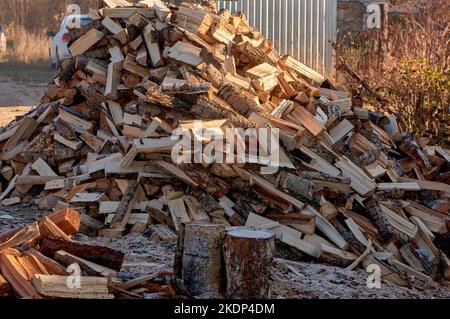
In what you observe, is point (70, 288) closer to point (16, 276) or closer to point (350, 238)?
point (16, 276)

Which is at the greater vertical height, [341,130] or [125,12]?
[125,12]

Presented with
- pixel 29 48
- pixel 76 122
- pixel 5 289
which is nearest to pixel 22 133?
pixel 76 122

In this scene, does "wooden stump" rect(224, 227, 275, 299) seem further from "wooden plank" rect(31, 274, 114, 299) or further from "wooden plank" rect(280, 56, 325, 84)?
"wooden plank" rect(280, 56, 325, 84)

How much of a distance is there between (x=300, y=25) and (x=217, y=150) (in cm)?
779

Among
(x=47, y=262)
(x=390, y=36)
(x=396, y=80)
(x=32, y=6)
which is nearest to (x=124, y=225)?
(x=47, y=262)

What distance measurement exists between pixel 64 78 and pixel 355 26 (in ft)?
39.7

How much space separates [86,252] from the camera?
4746 mm

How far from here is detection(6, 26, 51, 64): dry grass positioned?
23.2 m

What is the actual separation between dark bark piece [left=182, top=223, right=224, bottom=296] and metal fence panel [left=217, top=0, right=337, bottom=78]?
9.22 m

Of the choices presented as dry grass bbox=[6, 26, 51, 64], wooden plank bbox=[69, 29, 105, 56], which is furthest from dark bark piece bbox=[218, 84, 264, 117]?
dry grass bbox=[6, 26, 51, 64]

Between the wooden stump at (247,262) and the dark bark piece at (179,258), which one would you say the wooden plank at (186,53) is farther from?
the wooden stump at (247,262)

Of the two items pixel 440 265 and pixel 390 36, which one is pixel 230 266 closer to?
pixel 440 265

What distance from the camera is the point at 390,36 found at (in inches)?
497

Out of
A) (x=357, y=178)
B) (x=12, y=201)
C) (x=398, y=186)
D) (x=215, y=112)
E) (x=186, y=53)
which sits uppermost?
(x=186, y=53)
